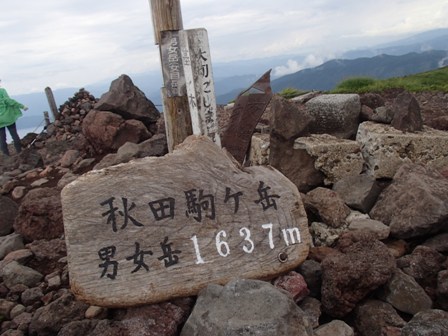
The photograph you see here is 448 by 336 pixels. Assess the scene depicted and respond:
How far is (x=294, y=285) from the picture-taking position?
13.0 ft

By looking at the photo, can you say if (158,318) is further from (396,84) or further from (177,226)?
(396,84)

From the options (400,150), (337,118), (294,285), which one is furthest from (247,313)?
(337,118)

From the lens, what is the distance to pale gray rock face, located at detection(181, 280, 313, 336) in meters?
2.97

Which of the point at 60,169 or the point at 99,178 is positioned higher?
the point at 99,178

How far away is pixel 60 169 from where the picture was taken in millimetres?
9219

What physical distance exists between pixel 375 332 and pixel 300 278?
75cm

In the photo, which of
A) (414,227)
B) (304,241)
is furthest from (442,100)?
(304,241)

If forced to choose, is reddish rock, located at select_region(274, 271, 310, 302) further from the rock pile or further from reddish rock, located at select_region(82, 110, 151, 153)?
reddish rock, located at select_region(82, 110, 151, 153)

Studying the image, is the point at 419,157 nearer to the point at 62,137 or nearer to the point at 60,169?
the point at 60,169

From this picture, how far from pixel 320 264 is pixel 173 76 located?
336 centimetres

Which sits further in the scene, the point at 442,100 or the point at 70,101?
the point at 70,101

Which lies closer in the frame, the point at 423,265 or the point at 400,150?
the point at 423,265

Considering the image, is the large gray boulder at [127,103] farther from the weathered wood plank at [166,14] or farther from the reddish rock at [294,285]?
the reddish rock at [294,285]

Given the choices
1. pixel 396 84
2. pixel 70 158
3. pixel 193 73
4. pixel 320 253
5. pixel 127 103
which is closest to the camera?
pixel 320 253
